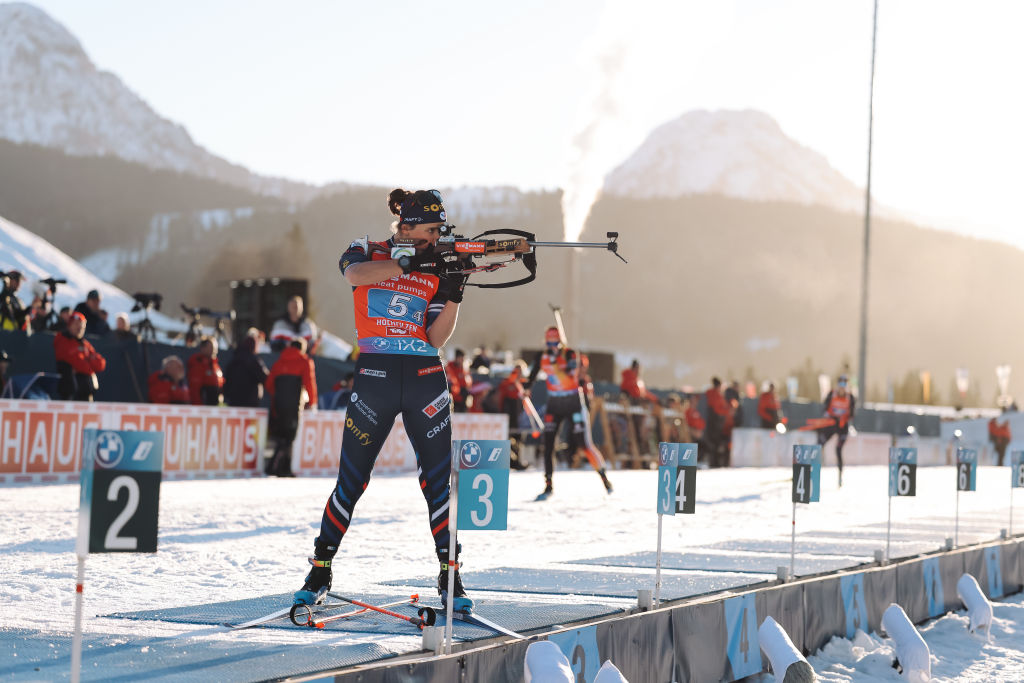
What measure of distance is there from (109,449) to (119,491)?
0.13m

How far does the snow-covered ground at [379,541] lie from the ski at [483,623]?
0.39m

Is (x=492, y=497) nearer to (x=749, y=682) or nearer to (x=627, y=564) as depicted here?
(x=749, y=682)

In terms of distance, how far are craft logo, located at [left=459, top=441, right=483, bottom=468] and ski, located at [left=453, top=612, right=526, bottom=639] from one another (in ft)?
2.33

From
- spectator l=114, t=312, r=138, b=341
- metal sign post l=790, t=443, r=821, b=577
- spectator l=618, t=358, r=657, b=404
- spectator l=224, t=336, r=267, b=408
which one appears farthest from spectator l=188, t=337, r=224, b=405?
metal sign post l=790, t=443, r=821, b=577

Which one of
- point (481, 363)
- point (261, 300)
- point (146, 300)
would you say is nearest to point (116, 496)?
point (146, 300)

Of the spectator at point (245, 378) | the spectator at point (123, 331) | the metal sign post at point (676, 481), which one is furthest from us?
the spectator at point (123, 331)

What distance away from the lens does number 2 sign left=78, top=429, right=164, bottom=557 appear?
3.55 m

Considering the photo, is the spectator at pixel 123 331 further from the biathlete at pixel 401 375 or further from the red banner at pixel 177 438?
the biathlete at pixel 401 375

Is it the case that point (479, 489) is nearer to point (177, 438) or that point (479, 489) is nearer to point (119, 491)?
point (119, 491)

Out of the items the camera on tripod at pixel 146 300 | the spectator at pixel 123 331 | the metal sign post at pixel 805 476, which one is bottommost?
the metal sign post at pixel 805 476

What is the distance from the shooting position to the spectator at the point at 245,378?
17766 millimetres

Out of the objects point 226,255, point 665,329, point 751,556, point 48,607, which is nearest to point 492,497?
point 48,607

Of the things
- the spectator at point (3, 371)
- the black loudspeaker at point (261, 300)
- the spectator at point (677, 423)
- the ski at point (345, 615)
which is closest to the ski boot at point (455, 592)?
the ski at point (345, 615)

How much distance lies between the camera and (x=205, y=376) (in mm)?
17062
